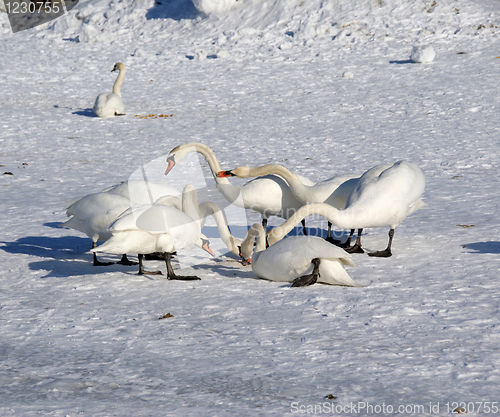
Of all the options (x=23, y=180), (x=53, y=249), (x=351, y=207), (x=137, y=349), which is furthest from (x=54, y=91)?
(x=137, y=349)

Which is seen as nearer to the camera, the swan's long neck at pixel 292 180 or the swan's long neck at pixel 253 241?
the swan's long neck at pixel 253 241

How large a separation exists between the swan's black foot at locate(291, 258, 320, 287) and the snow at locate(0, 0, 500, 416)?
98 mm

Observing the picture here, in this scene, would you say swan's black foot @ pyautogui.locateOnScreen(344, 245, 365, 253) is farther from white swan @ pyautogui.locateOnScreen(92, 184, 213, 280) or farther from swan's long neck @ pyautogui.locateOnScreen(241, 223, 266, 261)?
white swan @ pyautogui.locateOnScreen(92, 184, 213, 280)

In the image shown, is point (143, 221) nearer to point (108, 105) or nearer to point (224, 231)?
point (224, 231)

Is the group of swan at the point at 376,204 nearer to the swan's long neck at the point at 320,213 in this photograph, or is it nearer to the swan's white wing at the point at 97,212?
the swan's long neck at the point at 320,213

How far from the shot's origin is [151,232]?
17.9ft

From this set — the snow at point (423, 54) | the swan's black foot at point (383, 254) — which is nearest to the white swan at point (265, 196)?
the swan's black foot at point (383, 254)

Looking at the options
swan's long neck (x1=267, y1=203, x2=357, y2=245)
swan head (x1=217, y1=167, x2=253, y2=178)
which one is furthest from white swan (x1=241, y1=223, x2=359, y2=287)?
swan head (x1=217, y1=167, x2=253, y2=178)

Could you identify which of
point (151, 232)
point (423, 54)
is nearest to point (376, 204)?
point (151, 232)

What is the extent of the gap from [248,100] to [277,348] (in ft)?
34.4

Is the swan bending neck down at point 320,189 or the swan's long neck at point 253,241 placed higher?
the swan bending neck down at point 320,189

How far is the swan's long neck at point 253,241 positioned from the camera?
19.7 feet

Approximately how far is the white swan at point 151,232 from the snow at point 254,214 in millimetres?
325

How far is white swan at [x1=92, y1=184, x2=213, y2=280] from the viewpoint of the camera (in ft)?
17.4
